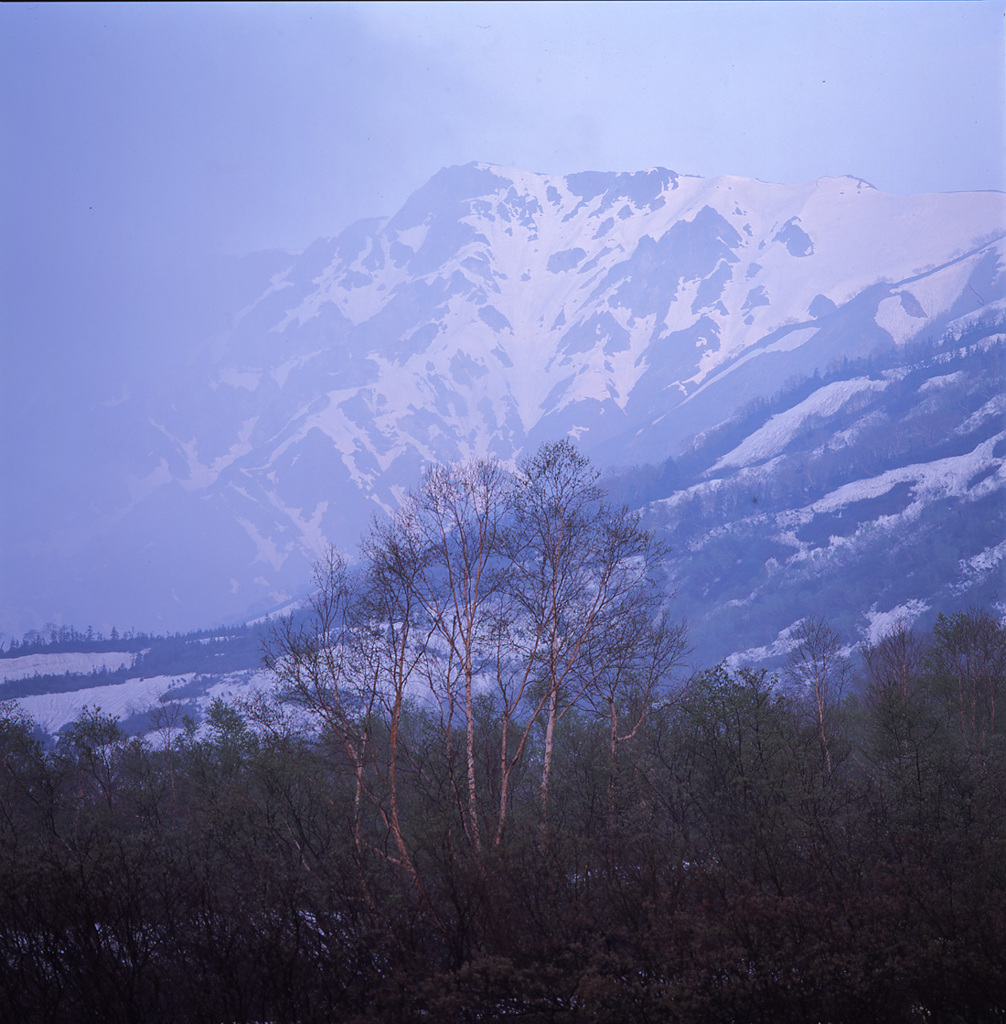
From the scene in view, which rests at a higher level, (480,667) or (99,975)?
(480,667)

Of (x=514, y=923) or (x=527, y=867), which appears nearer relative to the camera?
(x=514, y=923)

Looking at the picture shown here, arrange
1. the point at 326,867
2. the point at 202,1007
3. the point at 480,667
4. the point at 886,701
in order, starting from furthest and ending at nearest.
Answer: the point at 886,701 < the point at 480,667 < the point at 326,867 < the point at 202,1007

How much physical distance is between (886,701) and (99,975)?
30.4 m

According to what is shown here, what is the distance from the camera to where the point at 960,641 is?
161 feet

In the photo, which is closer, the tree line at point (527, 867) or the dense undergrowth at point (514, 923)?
the dense undergrowth at point (514, 923)

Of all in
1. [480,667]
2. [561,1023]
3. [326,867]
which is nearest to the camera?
[561,1023]

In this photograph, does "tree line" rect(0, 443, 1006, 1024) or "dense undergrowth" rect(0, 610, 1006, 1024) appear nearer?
"dense undergrowth" rect(0, 610, 1006, 1024)

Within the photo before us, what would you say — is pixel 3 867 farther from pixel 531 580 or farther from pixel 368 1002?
pixel 531 580

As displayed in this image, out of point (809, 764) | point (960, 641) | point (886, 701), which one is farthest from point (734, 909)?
point (960, 641)

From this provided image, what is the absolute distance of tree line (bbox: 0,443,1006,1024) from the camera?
12.0m

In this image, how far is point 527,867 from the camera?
14680 millimetres

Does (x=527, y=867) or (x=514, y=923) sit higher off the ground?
(x=527, y=867)

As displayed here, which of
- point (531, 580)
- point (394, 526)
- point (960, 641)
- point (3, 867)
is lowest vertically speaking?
point (960, 641)

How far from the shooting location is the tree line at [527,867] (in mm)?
12047
